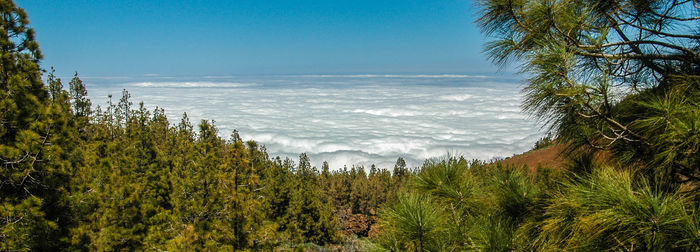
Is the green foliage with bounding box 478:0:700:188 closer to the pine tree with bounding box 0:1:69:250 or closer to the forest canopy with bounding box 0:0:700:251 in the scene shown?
the forest canopy with bounding box 0:0:700:251

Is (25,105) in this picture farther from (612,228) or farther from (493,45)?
(612,228)

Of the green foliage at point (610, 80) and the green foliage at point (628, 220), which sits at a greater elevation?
the green foliage at point (610, 80)

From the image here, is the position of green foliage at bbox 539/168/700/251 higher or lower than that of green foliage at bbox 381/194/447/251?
higher

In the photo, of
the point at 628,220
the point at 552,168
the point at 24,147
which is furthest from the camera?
the point at 24,147

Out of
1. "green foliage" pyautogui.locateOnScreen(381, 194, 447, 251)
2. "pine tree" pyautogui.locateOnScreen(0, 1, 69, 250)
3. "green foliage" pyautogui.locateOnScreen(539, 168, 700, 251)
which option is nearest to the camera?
"green foliage" pyautogui.locateOnScreen(539, 168, 700, 251)

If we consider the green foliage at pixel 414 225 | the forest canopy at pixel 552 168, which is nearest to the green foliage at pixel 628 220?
the forest canopy at pixel 552 168

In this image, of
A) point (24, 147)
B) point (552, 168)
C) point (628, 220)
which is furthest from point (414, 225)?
point (24, 147)

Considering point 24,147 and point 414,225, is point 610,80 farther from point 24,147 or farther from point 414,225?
point 24,147

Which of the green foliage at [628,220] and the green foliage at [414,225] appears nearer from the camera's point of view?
the green foliage at [628,220]

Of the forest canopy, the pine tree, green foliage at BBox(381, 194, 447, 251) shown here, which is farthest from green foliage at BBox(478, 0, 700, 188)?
the pine tree

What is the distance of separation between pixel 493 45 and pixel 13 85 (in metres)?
10.9

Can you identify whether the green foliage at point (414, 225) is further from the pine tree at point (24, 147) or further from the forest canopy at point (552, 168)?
the pine tree at point (24, 147)

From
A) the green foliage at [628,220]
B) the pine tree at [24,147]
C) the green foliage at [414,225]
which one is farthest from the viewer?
the pine tree at [24,147]

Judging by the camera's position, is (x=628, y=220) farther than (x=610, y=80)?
No
